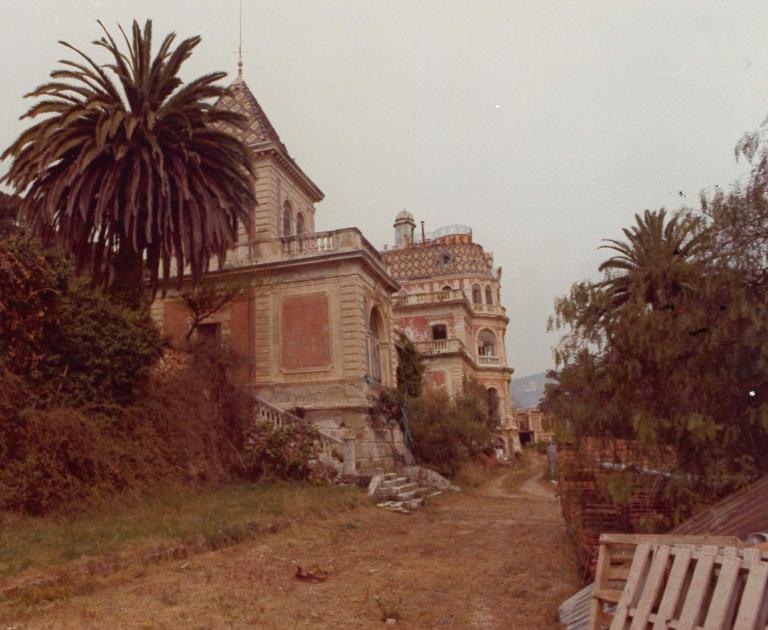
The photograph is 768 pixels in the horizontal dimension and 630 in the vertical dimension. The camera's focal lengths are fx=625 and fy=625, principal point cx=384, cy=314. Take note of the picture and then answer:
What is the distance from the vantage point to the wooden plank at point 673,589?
3.70m

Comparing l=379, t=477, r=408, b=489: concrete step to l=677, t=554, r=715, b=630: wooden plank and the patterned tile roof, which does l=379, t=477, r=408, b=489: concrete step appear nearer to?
l=677, t=554, r=715, b=630: wooden plank

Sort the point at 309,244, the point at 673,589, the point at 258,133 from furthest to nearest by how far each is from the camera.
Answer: the point at 258,133 → the point at 309,244 → the point at 673,589

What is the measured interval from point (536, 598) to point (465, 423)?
1584cm

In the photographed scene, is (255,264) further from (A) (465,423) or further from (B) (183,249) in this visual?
(A) (465,423)

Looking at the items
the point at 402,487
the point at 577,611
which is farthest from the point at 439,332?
the point at 577,611

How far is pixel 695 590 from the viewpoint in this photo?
3559 millimetres

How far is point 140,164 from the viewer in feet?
45.3

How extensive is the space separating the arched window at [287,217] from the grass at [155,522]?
14.1m

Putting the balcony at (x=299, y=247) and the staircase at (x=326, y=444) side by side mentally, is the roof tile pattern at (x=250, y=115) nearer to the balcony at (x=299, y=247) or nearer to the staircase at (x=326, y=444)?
the balcony at (x=299, y=247)

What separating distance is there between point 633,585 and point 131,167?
1336 cm

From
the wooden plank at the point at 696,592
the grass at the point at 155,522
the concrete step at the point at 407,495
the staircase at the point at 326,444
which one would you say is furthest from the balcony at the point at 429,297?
the wooden plank at the point at 696,592

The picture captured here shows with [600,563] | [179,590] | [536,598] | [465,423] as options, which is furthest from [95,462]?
[465,423]

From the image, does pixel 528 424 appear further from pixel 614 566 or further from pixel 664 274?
pixel 614 566

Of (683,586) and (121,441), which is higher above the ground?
(121,441)
